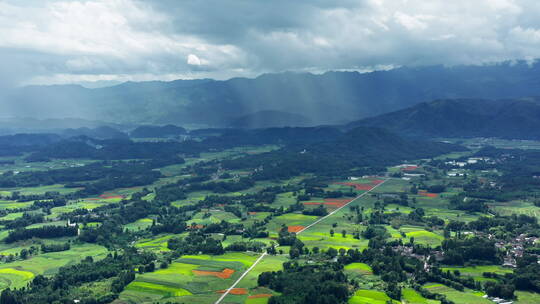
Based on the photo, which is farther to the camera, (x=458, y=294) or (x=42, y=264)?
(x=42, y=264)

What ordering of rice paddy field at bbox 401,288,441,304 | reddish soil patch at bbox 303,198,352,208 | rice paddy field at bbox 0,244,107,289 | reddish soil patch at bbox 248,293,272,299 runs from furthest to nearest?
reddish soil patch at bbox 303,198,352,208 < rice paddy field at bbox 0,244,107,289 < reddish soil patch at bbox 248,293,272,299 < rice paddy field at bbox 401,288,441,304

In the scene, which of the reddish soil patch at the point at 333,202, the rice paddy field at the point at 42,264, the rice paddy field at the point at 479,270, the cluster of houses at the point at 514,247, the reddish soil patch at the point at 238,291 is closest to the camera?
the reddish soil patch at the point at 238,291

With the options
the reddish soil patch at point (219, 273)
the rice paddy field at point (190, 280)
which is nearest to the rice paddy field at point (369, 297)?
the rice paddy field at point (190, 280)

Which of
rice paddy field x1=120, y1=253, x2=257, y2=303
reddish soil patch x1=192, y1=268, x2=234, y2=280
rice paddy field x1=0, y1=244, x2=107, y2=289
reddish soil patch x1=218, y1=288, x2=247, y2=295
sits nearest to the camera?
rice paddy field x1=120, y1=253, x2=257, y2=303

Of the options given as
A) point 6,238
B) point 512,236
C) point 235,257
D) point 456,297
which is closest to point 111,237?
point 6,238

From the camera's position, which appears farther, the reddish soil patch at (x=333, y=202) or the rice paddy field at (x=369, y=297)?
the reddish soil patch at (x=333, y=202)

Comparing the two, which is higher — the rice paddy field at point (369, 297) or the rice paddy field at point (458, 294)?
the rice paddy field at point (369, 297)

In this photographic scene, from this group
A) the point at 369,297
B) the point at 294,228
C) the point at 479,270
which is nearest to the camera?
the point at 369,297

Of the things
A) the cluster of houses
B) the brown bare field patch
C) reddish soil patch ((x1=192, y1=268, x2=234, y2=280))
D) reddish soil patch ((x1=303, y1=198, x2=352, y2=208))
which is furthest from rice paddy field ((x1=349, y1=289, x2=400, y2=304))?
reddish soil patch ((x1=303, y1=198, x2=352, y2=208))

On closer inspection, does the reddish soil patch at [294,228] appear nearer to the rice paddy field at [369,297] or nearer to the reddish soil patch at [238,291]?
the reddish soil patch at [238,291]

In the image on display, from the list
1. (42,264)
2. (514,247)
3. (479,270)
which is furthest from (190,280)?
(514,247)

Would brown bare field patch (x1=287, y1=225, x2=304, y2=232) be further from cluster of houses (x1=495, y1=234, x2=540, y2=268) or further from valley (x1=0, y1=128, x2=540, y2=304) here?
cluster of houses (x1=495, y1=234, x2=540, y2=268)

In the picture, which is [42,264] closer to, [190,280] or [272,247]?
[190,280]
